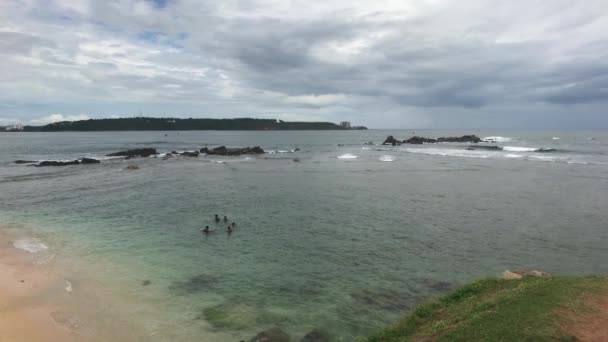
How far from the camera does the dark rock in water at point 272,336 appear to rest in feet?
41.7

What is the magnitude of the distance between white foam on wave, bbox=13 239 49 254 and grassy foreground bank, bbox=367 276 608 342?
19.7m

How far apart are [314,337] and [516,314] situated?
6156 millimetres

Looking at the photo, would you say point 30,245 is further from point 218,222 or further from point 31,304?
point 218,222

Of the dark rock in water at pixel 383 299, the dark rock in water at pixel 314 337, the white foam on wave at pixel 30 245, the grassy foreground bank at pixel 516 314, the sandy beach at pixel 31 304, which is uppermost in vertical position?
the grassy foreground bank at pixel 516 314

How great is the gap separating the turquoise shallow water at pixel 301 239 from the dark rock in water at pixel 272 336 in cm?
39

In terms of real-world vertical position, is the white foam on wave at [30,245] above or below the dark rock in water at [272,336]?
below

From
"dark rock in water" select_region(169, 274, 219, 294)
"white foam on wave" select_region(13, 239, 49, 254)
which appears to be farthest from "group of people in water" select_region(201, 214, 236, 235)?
"white foam on wave" select_region(13, 239, 49, 254)

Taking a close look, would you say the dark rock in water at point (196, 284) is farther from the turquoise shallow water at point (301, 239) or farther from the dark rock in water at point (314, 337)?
the dark rock in water at point (314, 337)

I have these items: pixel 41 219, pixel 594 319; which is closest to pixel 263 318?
pixel 594 319

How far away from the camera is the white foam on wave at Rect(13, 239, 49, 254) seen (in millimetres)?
21641

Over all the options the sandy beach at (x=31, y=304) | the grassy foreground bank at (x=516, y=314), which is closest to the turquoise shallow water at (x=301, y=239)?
the sandy beach at (x=31, y=304)

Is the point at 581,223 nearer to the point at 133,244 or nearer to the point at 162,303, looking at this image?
the point at 162,303

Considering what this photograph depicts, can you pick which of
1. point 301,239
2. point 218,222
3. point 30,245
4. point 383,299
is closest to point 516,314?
point 383,299

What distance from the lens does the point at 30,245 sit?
893 inches
